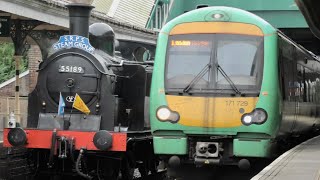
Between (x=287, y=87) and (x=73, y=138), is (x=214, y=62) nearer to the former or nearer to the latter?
(x=287, y=87)

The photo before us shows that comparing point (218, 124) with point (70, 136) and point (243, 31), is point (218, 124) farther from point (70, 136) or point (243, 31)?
point (70, 136)

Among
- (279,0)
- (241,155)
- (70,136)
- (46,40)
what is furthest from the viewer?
(279,0)

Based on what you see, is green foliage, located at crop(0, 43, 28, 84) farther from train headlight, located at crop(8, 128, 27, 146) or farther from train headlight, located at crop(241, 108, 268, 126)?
train headlight, located at crop(241, 108, 268, 126)

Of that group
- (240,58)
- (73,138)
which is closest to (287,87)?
(240,58)

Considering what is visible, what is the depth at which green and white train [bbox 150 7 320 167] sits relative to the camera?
29.9 ft

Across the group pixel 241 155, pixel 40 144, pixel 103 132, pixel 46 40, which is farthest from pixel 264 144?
pixel 46 40

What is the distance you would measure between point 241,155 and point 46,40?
11.1 meters

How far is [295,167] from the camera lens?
855 cm

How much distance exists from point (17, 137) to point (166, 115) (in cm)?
241

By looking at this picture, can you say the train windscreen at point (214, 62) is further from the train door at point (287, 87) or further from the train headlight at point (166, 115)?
the train door at point (287, 87)

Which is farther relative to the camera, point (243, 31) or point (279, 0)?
point (279, 0)

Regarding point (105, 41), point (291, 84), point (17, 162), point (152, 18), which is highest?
point (152, 18)

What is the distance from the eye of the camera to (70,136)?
965 cm

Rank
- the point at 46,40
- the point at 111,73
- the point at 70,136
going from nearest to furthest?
the point at 70,136 → the point at 111,73 → the point at 46,40
